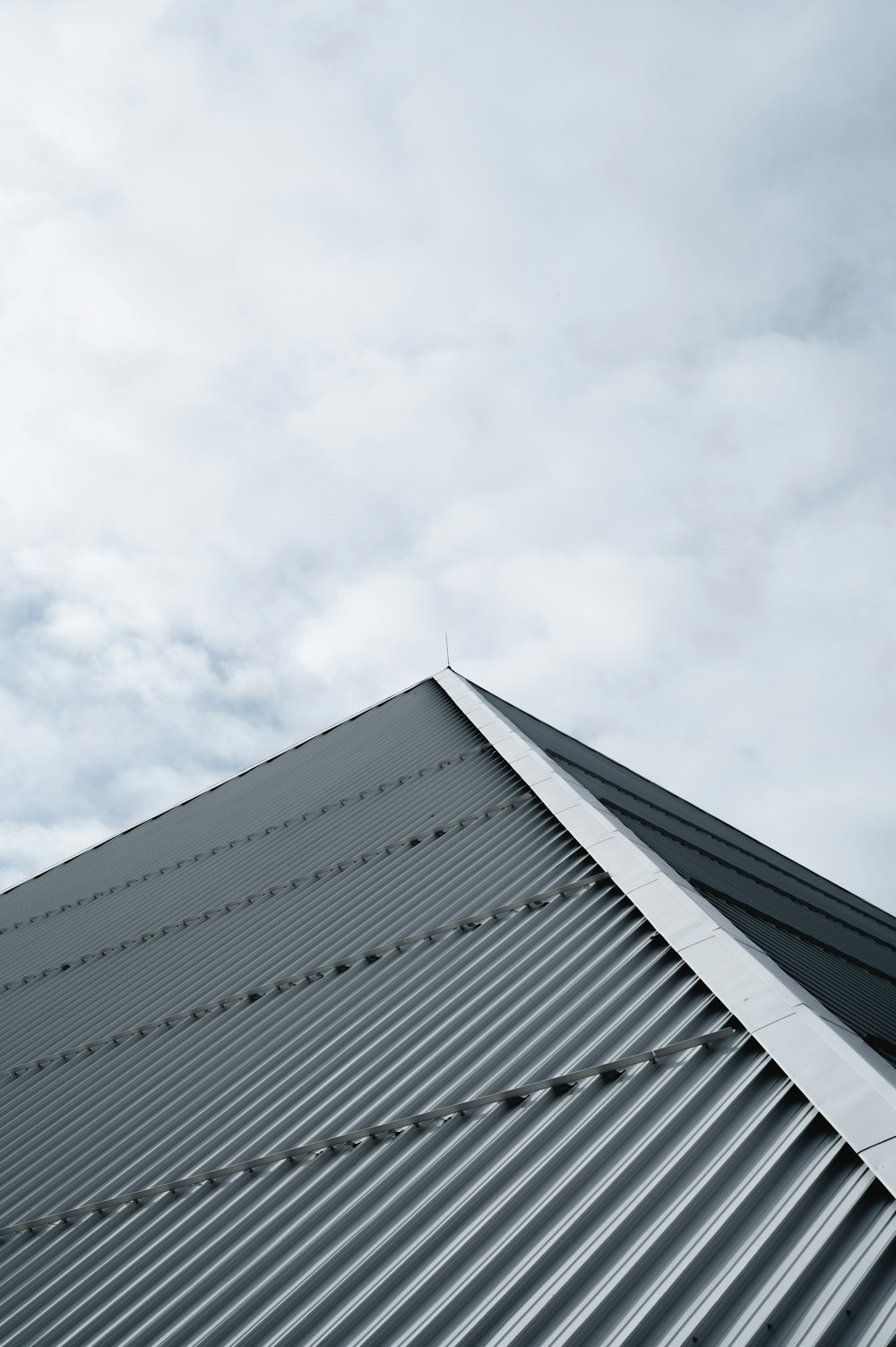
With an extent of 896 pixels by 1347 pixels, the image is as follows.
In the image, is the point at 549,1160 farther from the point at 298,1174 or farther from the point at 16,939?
the point at 16,939

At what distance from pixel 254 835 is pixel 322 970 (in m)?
4.85

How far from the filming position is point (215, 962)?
8.23 metres

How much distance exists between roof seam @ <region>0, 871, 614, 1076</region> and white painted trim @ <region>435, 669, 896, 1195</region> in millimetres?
318

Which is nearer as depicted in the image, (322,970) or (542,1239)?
(542,1239)

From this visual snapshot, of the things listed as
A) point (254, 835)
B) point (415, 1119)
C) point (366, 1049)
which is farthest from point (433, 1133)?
point (254, 835)

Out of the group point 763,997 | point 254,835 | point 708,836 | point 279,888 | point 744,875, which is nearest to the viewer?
point 763,997

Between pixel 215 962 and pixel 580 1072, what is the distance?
14.9 ft

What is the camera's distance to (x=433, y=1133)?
4586mm

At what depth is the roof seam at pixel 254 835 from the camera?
10.6m

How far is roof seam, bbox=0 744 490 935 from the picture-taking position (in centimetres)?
1062

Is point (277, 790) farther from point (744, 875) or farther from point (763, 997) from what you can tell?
point (763, 997)

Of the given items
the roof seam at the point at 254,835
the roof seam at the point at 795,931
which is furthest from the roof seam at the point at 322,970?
the roof seam at the point at 254,835

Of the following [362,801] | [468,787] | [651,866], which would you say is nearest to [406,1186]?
[651,866]

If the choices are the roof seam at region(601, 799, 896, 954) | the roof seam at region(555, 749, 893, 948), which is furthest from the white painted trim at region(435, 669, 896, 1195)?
the roof seam at region(555, 749, 893, 948)
